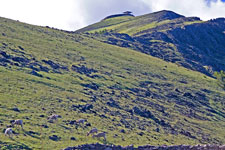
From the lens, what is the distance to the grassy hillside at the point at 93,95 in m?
52.8

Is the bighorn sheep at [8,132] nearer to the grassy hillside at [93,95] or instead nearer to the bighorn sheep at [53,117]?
the grassy hillside at [93,95]

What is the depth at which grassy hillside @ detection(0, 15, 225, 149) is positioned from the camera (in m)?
52.8

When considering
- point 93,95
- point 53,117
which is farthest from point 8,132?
point 93,95

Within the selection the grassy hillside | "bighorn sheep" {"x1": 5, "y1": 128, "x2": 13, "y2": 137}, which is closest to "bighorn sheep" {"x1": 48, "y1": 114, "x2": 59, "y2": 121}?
the grassy hillside

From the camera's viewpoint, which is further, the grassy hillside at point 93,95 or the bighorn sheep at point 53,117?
the bighorn sheep at point 53,117

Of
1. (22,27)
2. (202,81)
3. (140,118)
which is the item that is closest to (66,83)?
(140,118)

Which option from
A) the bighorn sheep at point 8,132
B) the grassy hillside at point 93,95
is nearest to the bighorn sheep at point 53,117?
the grassy hillside at point 93,95

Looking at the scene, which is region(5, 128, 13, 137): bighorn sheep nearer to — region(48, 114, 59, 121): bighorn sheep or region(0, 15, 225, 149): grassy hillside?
region(0, 15, 225, 149): grassy hillside

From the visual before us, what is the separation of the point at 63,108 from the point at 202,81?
77.4 m

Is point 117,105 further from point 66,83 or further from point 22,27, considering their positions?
point 22,27

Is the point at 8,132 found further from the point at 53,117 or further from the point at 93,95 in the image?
the point at 93,95

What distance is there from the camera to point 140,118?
74.5m

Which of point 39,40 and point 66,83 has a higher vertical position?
point 39,40

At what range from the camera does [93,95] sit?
260 ft
